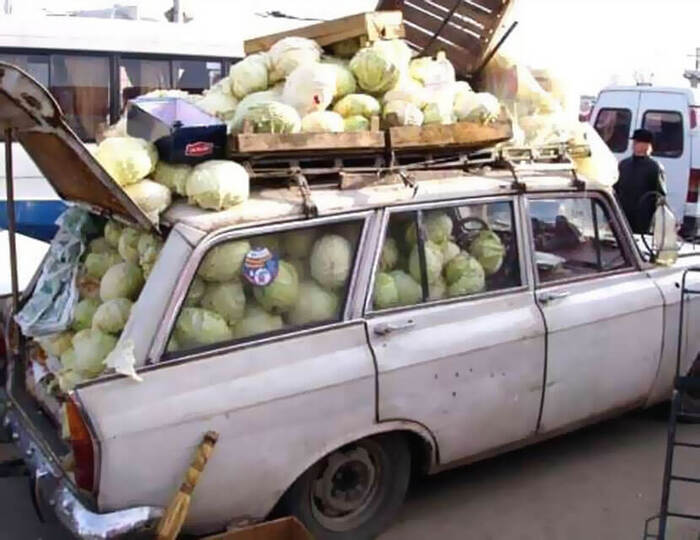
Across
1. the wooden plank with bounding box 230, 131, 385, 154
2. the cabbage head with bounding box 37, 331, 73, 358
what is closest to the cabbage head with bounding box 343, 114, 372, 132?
the wooden plank with bounding box 230, 131, 385, 154

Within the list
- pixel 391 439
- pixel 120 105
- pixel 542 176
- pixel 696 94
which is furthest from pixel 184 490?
pixel 696 94

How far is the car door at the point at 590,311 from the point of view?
435 centimetres

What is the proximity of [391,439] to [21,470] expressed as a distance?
1675 mm

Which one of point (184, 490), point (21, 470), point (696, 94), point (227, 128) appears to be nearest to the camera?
point (184, 490)

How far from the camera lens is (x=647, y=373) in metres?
4.74

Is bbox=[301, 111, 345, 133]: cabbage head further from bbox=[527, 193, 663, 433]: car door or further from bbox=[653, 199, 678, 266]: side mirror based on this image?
bbox=[653, 199, 678, 266]: side mirror

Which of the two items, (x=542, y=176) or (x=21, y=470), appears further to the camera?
(x=542, y=176)

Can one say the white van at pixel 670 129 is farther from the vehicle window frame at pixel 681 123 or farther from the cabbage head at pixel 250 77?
the cabbage head at pixel 250 77

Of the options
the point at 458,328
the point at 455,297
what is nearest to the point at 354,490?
the point at 458,328

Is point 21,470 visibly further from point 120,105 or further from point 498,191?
point 120,105

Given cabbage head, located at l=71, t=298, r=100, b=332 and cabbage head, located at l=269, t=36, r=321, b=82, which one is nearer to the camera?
cabbage head, located at l=71, t=298, r=100, b=332

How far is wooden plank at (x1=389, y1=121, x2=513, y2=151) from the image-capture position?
408 cm

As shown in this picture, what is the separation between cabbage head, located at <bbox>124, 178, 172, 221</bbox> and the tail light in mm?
807

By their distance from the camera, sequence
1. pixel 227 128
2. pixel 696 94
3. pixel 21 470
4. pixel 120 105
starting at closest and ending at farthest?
pixel 227 128 < pixel 21 470 < pixel 120 105 < pixel 696 94
